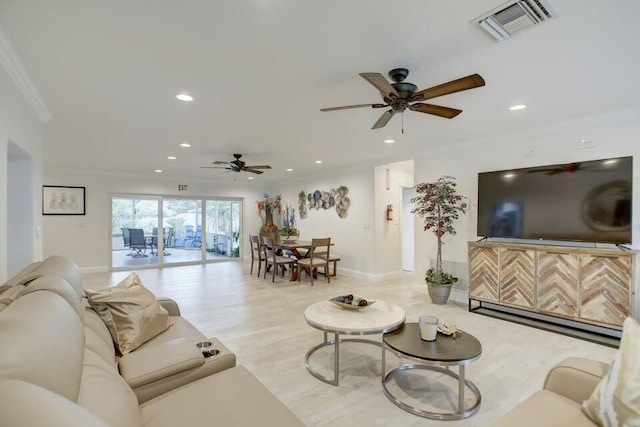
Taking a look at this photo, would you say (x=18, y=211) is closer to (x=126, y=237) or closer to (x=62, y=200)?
(x=62, y=200)

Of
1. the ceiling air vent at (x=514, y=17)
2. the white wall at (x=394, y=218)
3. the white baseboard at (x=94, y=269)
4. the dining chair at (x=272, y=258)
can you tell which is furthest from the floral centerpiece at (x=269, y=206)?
the ceiling air vent at (x=514, y=17)

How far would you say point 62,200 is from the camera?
23.3 feet

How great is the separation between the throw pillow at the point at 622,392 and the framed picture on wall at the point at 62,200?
9.05 m

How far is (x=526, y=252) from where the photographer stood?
12.5ft

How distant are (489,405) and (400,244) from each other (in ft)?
15.4

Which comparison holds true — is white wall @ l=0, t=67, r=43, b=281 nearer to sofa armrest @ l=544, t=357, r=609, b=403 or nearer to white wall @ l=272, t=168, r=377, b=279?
sofa armrest @ l=544, t=357, r=609, b=403

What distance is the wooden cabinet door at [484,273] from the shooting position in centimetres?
408

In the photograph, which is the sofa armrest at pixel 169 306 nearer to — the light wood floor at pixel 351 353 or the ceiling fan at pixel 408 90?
the light wood floor at pixel 351 353

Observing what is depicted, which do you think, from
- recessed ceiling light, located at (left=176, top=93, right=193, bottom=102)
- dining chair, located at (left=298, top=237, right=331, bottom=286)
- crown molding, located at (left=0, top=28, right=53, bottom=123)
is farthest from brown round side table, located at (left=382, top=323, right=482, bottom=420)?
dining chair, located at (left=298, top=237, right=331, bottom=286)

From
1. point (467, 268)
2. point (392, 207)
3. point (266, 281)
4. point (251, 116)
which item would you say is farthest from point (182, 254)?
point (467, 268)

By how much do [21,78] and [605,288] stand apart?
5.69m

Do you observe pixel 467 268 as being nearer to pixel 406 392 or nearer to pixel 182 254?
pixel 406 392

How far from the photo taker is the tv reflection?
4.04 meters

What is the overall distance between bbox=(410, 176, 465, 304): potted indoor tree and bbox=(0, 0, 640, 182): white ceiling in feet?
3.23
